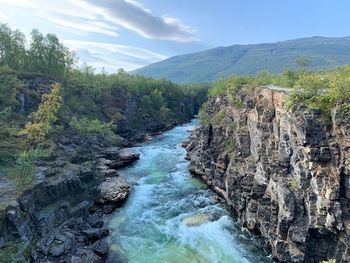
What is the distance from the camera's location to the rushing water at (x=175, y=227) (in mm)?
32875

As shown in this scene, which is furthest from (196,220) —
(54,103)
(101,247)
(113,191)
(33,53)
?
(33,53)

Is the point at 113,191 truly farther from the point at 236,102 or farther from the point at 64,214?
the point at 236,102

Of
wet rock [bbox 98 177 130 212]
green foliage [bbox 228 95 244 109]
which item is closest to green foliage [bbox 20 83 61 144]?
wet rock [bbox 98 177 130 212]

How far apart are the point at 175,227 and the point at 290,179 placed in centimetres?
1422

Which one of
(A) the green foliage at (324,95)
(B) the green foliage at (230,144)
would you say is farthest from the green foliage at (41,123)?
(A) the green foliage at (324,95)

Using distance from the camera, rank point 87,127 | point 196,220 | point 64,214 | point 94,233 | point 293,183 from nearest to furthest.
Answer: point 293,183
point 94,233
point 64,214
point 196,220
point 87,127

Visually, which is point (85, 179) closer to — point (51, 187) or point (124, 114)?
point (51, 187)

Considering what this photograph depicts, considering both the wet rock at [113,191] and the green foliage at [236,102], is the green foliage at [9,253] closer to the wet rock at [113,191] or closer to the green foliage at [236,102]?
the wet rock at [113,191]

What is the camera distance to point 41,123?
5050 cm

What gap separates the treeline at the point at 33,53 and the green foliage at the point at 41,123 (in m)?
22.5

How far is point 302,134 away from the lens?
93.6 ft

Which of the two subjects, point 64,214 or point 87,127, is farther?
point 87,127

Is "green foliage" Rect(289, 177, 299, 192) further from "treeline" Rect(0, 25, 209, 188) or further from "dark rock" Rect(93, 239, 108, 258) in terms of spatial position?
"treeline" Rect(0, 25, 209, 188)

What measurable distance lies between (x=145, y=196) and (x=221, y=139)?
15017mm
